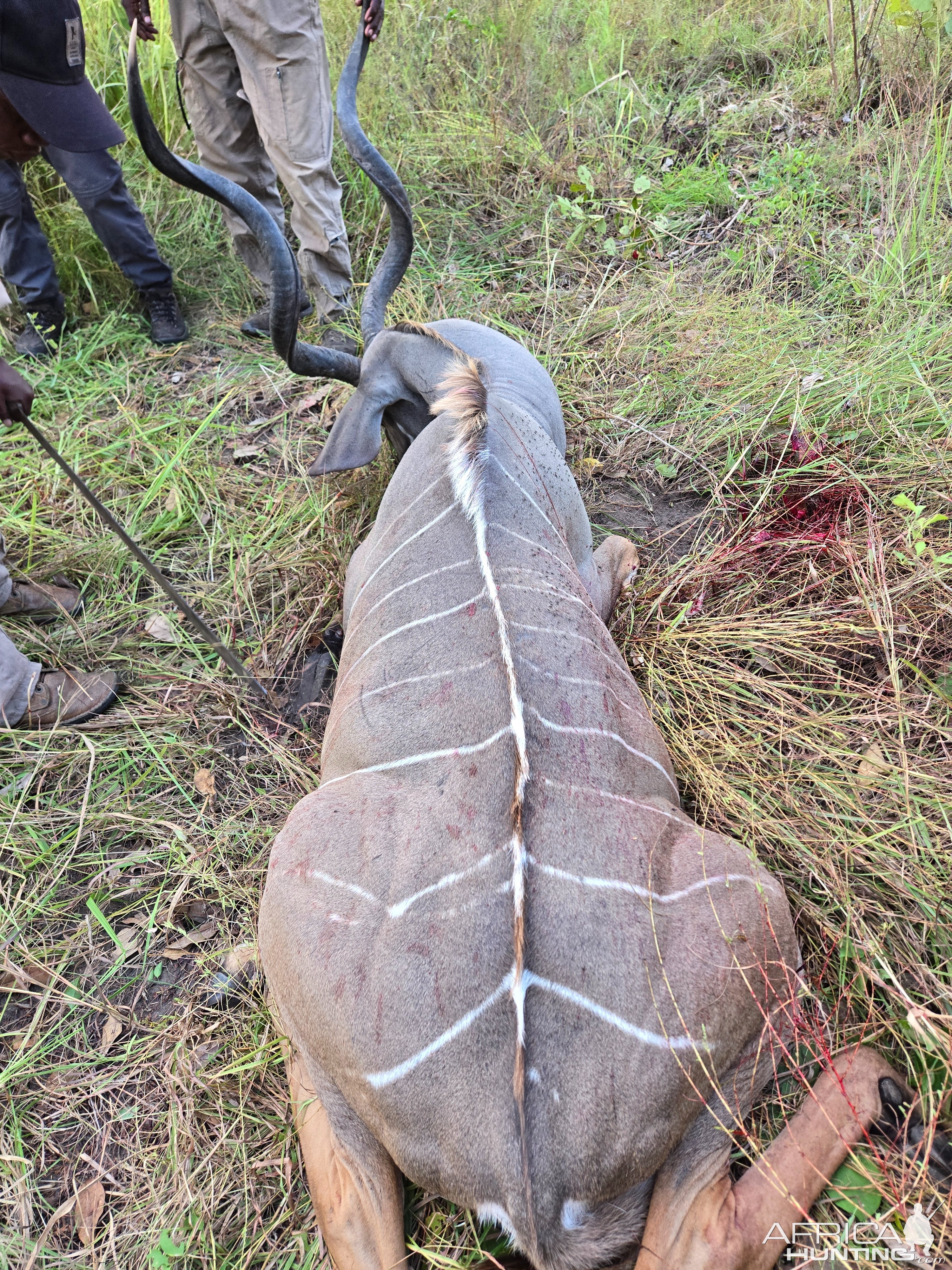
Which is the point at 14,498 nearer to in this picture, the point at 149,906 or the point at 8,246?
the point at 8,246

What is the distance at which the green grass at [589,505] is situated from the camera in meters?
2.09

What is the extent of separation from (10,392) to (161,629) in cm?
103

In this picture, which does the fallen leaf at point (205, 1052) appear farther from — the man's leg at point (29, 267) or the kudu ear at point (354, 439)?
the man's leg at point (29, 267)

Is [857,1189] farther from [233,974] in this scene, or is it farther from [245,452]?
[245,452]

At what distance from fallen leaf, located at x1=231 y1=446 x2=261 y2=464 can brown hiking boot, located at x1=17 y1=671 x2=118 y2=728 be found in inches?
51.3

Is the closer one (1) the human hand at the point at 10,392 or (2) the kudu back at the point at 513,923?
(2) the kudu back at the point at 513,923

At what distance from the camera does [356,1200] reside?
5.97 feet

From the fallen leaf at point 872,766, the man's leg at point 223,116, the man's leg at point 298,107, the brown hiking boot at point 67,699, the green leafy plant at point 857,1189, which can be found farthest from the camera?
the man's leg at point 223,116

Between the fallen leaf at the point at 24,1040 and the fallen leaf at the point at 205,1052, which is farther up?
the fallen leaf at the point at 24,1040

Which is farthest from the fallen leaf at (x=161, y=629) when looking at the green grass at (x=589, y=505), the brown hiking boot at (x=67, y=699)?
the brown hiking boot at (x=67, y=699)

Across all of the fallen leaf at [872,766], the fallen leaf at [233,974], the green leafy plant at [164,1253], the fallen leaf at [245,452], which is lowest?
the green leafy plant at [164,1253]

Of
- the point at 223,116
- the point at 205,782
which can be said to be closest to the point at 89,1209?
the point at 205,782

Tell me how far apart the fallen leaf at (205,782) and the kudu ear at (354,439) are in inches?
44.8

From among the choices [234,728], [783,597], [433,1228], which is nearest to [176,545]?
[234,728]
